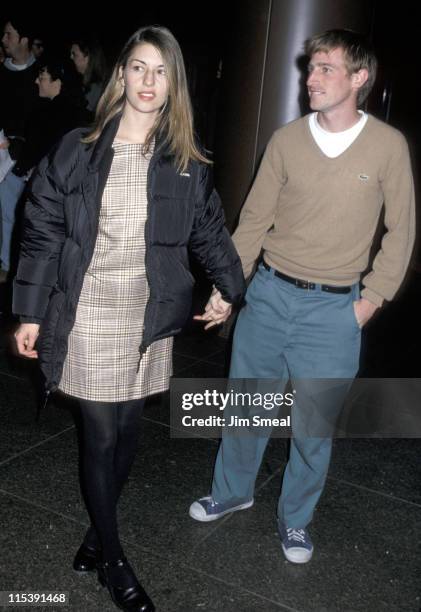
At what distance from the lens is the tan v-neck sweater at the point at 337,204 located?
118 inches

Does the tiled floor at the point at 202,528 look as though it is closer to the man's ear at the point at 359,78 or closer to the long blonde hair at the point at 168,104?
the long blonde hair at the point at 168,104

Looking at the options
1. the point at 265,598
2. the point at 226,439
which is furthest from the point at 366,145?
the point at 265,598

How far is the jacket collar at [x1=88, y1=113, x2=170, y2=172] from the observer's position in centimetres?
263

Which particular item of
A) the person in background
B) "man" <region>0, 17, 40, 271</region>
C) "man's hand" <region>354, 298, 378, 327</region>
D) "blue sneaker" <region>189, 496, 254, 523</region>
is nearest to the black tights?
"blue sneaker" <region>189, 496, 254, 523</region>

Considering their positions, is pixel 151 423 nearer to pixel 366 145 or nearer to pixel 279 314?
pixel 279 314

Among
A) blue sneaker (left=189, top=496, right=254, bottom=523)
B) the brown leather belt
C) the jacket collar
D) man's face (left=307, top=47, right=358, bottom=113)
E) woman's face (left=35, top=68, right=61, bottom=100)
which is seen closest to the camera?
the jacket collar

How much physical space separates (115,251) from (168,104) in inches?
23.0

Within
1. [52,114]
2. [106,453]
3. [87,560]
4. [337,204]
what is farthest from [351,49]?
[52,114]

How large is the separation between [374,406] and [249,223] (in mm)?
2325

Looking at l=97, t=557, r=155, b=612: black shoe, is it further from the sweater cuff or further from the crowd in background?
the crowd in background

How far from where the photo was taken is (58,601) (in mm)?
2875

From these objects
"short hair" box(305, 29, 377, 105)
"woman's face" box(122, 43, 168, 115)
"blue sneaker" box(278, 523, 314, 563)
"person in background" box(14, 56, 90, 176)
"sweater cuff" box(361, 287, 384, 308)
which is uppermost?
"short hair" box(305, 29, 377, 105)

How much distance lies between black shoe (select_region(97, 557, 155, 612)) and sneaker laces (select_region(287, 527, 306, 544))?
2.52 feet

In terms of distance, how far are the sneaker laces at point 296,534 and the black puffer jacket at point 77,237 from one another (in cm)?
119
